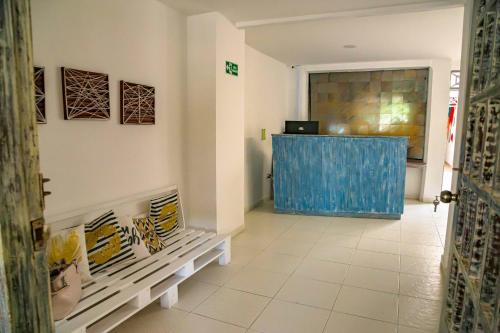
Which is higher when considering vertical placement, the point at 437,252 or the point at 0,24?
the point at 0,24

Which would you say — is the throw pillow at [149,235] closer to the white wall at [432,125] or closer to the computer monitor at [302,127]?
the computer monitor at [302,127]

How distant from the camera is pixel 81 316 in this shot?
189 centimetres

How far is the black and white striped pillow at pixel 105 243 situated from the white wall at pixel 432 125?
5.33m

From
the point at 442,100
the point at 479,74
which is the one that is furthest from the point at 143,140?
the point at 442,100

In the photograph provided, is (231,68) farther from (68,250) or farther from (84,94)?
(68,250)

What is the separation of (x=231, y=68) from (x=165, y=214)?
1760 millimetres

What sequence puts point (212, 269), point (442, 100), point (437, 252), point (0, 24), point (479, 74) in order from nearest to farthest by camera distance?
point (0, 24), point (479, 74), point (212, 269), point (437, 252), point (442, 100)

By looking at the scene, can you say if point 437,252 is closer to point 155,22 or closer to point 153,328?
point 153,328

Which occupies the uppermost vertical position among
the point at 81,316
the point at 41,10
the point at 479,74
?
the point at 41,10

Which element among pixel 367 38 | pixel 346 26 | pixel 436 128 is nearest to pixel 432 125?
pixel 436 128

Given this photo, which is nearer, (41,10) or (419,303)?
(41,10)

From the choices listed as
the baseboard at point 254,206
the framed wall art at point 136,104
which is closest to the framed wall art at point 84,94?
the framed wall art at point 136,104

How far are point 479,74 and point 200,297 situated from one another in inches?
93.5

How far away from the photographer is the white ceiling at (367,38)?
3780 mm
